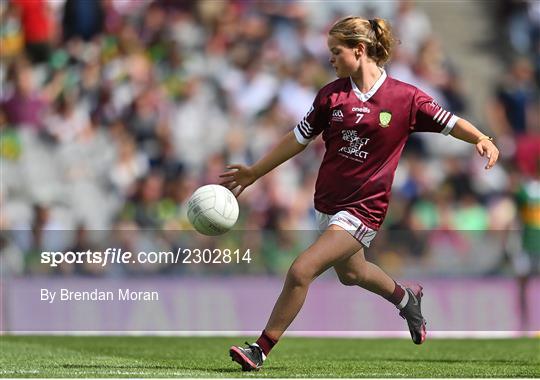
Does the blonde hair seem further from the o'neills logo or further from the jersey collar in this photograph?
the o'neills logo

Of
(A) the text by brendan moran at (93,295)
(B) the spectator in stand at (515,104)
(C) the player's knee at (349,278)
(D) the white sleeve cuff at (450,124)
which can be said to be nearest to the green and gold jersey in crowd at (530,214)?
(B) the spectator in stand at (515,104)

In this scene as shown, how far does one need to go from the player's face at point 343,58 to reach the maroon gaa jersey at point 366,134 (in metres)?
0.14

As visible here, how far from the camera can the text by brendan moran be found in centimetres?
1152

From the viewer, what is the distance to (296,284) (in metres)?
7.24

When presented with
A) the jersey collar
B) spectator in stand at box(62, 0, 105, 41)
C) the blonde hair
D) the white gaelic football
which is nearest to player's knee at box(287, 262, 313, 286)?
the white gaelic football

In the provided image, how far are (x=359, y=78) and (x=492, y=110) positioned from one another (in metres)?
9.67

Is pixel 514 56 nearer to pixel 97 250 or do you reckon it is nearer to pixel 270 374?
pixel 97 250

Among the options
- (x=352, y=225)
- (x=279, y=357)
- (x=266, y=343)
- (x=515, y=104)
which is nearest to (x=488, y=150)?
(x=352, y=225)

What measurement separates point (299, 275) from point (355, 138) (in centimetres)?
88

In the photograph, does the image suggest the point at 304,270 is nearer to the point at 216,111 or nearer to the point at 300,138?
the point at 300,138

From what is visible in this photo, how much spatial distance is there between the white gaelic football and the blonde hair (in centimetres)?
121

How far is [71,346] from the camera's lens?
1012 centimetres

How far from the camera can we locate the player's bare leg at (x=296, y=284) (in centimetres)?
722

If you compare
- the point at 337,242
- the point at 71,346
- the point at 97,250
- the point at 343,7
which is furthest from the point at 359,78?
the point at 343,7
